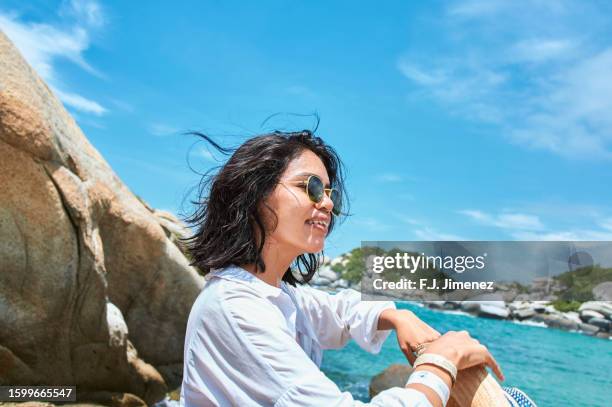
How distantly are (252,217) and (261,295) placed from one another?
1.27ft

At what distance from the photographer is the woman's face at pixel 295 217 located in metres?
2.13

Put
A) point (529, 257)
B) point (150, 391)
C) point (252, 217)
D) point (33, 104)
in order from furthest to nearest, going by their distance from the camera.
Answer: point (529, 257) → point (150, 391) → point (33, 104) → point (252, 217)

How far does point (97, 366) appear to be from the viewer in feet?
20.8

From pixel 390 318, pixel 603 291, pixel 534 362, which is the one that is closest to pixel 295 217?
pixel 390 318

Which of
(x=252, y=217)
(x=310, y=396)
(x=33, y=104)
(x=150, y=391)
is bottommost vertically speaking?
(x=150, y=391)

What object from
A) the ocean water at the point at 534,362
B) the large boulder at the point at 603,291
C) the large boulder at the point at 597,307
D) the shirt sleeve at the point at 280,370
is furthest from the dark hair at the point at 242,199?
the large boulder at the point at 597,307

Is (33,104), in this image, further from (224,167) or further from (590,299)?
(590,299)

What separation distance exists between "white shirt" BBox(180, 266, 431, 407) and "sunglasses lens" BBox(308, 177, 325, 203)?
0.37 metres

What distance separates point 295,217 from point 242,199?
0.20 m

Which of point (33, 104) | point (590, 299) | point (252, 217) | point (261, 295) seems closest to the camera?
point (261, 295)

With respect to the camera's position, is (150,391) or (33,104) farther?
(150,391)

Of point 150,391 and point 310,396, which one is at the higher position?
point 310,396

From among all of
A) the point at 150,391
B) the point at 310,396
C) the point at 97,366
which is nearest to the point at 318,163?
the point at 310,396

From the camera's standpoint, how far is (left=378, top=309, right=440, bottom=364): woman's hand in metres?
2.03
